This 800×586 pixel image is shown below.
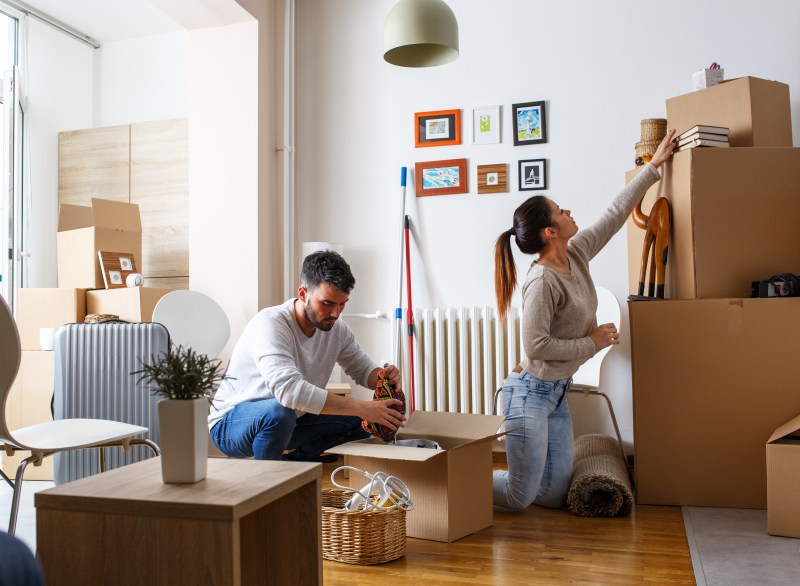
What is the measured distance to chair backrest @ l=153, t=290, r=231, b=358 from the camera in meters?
3.59

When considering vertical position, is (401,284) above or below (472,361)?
above

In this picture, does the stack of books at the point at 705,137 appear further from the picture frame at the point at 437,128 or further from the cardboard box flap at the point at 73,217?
the cardboard box flap at the point at 73,217

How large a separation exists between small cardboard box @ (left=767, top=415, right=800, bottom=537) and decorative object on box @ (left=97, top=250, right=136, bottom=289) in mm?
3078

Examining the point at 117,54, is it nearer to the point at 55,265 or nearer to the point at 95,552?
the point at 55,265

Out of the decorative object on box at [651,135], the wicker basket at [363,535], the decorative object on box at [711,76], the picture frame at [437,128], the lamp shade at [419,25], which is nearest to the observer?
the wicker basket at [363,535]

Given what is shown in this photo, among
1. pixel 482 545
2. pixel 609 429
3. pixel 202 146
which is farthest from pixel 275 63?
pixel 482 545

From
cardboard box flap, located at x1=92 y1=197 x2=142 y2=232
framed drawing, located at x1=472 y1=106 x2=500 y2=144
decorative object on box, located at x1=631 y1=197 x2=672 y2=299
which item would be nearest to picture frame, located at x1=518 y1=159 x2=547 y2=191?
framed drawing, located at x1=472 y1=106 x2=500 y2=144

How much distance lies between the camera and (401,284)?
409 cm

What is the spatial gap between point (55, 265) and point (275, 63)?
201cm

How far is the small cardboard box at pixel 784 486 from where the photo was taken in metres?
2.46

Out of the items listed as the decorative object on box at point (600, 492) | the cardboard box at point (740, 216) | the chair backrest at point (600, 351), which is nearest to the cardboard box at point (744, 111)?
the cardboard box at point (740, 216)

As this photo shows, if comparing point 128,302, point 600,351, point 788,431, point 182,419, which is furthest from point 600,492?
point 128,302

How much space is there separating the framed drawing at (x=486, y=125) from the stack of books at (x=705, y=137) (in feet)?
3.90

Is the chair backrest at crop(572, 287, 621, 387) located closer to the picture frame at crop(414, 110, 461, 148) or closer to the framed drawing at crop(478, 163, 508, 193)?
the framed drawing at crop(478, 163, 508, 193)
